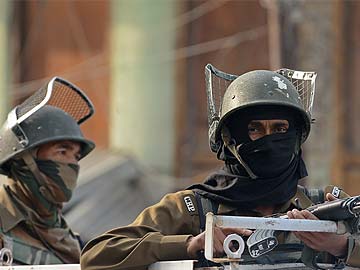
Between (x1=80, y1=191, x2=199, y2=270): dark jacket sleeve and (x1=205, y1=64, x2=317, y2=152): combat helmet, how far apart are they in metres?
0.31

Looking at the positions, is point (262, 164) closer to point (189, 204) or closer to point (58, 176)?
point (189, 204)

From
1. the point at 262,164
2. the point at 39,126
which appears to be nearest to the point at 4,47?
the point at 39,126

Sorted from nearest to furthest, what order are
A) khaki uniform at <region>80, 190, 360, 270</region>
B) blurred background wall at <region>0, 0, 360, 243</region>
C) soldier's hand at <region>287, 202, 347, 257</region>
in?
soldier's hand at <region>287, 202, 347, 257</region>
khaki uniform at <region>80, 190, 360, 270</region>
blurred background wall at <region>0, 0, 360, 243</region>

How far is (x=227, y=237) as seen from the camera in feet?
13.1

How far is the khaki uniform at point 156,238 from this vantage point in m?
4.50

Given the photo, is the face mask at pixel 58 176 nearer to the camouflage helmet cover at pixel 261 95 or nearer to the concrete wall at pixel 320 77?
the camouflage helmet cover at pixel 261 95

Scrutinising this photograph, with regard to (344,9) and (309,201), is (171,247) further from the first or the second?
(344,9)

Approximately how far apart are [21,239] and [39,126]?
57 cm

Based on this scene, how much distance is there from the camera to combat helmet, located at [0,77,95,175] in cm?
627

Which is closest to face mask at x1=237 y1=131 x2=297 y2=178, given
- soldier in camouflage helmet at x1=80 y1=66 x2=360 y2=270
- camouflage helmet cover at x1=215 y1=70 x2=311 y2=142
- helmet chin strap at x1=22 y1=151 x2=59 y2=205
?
soldier in camouflage helmet at x1=80 y1=66 x2=360 y2=270

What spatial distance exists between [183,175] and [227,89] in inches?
378

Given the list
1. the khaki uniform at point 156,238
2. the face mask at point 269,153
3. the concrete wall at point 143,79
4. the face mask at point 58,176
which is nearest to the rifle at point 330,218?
the khaki uniform at point 156,238

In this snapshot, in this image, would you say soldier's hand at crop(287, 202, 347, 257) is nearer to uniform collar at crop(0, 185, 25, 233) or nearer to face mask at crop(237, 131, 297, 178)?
face mask at crop(237, 131, 297, 178)

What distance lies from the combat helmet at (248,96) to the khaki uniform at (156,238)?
0.28 metres
